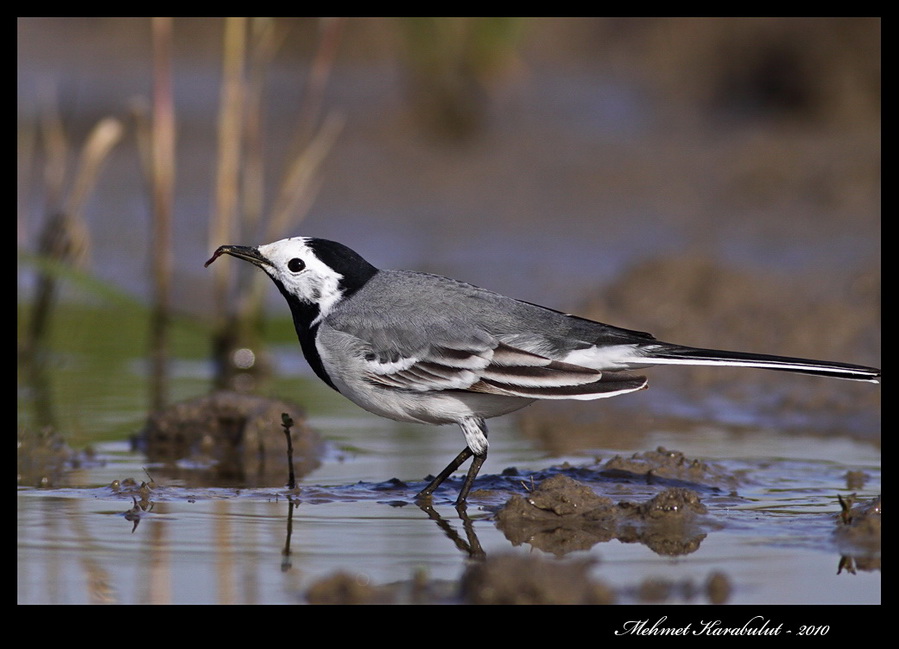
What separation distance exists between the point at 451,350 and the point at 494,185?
366 inches

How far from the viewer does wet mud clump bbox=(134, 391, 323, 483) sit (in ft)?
24.5

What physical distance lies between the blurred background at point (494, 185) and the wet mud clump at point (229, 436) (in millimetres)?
1058

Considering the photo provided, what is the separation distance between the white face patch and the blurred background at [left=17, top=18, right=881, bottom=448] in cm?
241

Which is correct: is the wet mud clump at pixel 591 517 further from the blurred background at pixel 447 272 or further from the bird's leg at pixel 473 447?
the bird's leg at pixel 473 447

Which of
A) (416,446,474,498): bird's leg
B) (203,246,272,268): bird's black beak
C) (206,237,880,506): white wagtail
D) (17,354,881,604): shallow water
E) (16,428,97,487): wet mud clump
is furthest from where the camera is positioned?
(16,428,97,487): wet mud clump

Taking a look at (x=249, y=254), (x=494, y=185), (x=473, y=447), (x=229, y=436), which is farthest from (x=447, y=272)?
(x=473, y=447)

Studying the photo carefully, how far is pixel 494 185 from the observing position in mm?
15336

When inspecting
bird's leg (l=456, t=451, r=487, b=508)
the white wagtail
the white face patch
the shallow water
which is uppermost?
the white face patch

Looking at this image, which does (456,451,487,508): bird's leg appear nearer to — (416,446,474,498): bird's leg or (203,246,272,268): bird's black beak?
(416,446,474,498): bird's leg

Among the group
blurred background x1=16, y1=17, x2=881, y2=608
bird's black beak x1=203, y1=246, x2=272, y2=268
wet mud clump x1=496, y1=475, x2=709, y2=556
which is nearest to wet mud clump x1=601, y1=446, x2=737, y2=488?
blurred background x1=16, y1=17, x2=881, y2=608

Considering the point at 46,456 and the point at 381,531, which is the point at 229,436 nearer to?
Answer: the point at 46,456

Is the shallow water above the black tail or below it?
below

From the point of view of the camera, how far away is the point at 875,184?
46.1 ft

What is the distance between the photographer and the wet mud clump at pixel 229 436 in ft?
24.5
